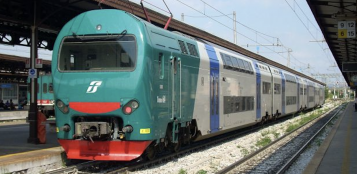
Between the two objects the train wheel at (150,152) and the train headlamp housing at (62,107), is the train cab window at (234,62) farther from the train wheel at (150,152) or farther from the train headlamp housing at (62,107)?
the train headlamp housing at (62,107)

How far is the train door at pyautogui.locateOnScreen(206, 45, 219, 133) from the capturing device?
1202 cm

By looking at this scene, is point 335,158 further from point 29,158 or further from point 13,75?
point 13,75

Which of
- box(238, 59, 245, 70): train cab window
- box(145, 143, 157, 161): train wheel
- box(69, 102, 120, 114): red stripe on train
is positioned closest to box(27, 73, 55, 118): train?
box(238, 59, 245, 70): train cab window

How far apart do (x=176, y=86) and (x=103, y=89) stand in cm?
211

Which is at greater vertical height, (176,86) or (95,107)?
(176,86)

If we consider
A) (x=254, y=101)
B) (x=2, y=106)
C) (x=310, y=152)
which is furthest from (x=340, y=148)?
(x=2, y=106)

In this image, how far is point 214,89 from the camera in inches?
484

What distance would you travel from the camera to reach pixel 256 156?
11.4 meters

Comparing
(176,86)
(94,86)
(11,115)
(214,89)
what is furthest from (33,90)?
(11,115)

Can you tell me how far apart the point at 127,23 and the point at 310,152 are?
24.5 ft

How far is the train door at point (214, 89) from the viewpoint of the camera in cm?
1202

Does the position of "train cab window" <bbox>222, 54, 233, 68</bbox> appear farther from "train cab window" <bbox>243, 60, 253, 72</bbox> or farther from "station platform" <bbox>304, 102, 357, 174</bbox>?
"station platform" <bbox>304, 102, 357, 174</bbox>

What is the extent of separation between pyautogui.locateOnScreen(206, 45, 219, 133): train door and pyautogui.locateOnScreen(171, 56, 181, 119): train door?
2.43 meters

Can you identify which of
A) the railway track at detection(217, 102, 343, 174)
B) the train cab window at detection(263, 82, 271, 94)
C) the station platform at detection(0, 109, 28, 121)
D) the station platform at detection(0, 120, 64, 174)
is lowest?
the railway track at detection(217, 102, 343, 174)
